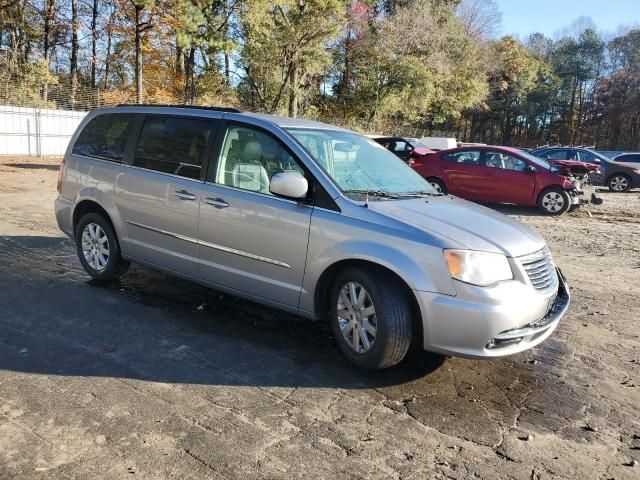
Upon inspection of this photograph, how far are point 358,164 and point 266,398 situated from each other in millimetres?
2180

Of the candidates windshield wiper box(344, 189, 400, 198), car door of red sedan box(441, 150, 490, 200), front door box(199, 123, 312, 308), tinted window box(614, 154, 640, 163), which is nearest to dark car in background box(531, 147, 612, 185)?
tinted window box(614, 154, 640, 163)

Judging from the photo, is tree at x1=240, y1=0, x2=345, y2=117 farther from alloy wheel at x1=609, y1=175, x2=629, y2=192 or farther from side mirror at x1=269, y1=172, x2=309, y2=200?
side mirror at x1=269, y1=172, x2=309, y2=200

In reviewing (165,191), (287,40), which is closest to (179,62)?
(287,40)

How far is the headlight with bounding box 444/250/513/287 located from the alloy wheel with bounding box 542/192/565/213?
1033 centimetres

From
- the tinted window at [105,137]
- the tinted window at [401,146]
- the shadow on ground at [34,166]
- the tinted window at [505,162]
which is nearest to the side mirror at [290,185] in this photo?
the tinted window at [105,137]

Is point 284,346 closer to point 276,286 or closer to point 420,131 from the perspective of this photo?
point 276,286

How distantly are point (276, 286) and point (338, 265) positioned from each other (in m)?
0.61

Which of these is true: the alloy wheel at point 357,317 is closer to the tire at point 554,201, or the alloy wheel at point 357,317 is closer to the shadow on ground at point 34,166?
the tire at point 554,201

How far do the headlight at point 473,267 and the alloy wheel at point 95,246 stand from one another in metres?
3.74

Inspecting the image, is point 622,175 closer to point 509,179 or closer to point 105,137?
point 509,179

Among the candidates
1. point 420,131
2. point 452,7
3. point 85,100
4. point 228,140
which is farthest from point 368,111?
point 228,140

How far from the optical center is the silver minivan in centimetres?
365

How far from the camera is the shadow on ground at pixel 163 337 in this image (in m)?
3.88

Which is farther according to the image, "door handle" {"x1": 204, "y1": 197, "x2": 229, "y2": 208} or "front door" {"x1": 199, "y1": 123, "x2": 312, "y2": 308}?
"door handle" {"x1": 204, "y1": 197, "x2": 229, "y2": 208}
